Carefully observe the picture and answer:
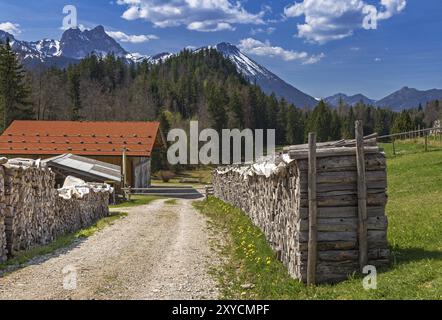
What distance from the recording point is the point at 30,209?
13.5 metres

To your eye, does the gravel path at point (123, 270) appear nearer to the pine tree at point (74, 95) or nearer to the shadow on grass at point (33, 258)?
the shadow on grass at point (33, 258)

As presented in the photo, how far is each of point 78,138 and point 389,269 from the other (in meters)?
45.5

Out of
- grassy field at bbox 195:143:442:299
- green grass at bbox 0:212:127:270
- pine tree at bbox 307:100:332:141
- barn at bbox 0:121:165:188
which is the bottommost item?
green grass at bbox 0:212:127:270

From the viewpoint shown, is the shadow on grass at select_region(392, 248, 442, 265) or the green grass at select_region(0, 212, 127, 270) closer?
the shadow on grass at select_region(392, 248, 442, 265)

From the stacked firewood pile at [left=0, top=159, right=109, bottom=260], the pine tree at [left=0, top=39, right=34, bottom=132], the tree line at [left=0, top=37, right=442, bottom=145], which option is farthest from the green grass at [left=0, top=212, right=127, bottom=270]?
the tree line at [left=0, top=37, right=442, bottom=145]

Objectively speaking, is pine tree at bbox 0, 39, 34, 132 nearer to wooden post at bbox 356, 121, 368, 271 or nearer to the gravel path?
the gravel path

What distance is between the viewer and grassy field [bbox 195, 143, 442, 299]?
6.94 meters

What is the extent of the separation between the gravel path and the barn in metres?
29.6

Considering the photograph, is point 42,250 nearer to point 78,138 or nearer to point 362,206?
point 362,206

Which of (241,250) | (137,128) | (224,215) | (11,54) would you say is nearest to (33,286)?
(241,250)

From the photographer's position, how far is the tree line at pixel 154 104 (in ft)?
279

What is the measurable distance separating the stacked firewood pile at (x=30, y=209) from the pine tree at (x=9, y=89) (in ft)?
185
